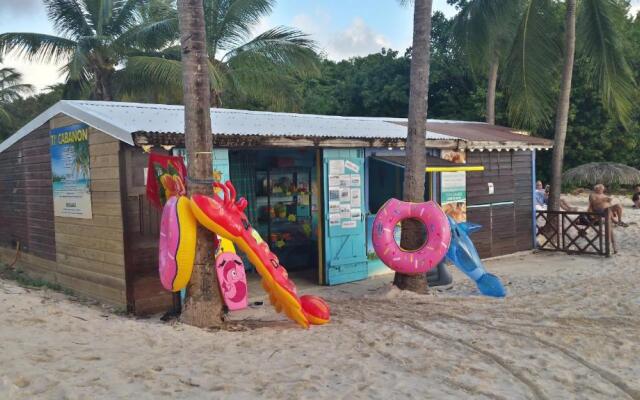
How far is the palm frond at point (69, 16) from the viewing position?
15.8m

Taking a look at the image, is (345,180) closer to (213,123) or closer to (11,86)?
(213,123)

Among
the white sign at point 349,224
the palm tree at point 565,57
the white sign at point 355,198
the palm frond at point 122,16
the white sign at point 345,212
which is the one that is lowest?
the white sign at point 349,224

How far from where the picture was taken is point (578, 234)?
12.1 m

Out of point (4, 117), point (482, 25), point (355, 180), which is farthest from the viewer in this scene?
point (4, 117)

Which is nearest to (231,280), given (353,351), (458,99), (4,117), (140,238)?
(140,238)

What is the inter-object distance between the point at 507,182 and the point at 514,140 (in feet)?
2.93

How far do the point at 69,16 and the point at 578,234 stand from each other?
1431 cm

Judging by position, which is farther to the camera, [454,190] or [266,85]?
[266,85]

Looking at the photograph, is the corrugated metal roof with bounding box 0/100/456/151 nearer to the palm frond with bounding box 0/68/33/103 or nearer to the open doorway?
the open doorway

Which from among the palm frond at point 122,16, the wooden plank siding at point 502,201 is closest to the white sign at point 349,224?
the wooden plank siding at point 502,201

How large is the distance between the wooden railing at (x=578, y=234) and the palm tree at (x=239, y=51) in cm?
750

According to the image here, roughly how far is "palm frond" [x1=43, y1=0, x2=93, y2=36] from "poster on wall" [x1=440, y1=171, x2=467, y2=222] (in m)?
11.2

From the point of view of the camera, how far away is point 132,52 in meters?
15.9

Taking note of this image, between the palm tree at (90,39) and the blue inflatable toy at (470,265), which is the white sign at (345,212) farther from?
the palm tree at (90,39)
